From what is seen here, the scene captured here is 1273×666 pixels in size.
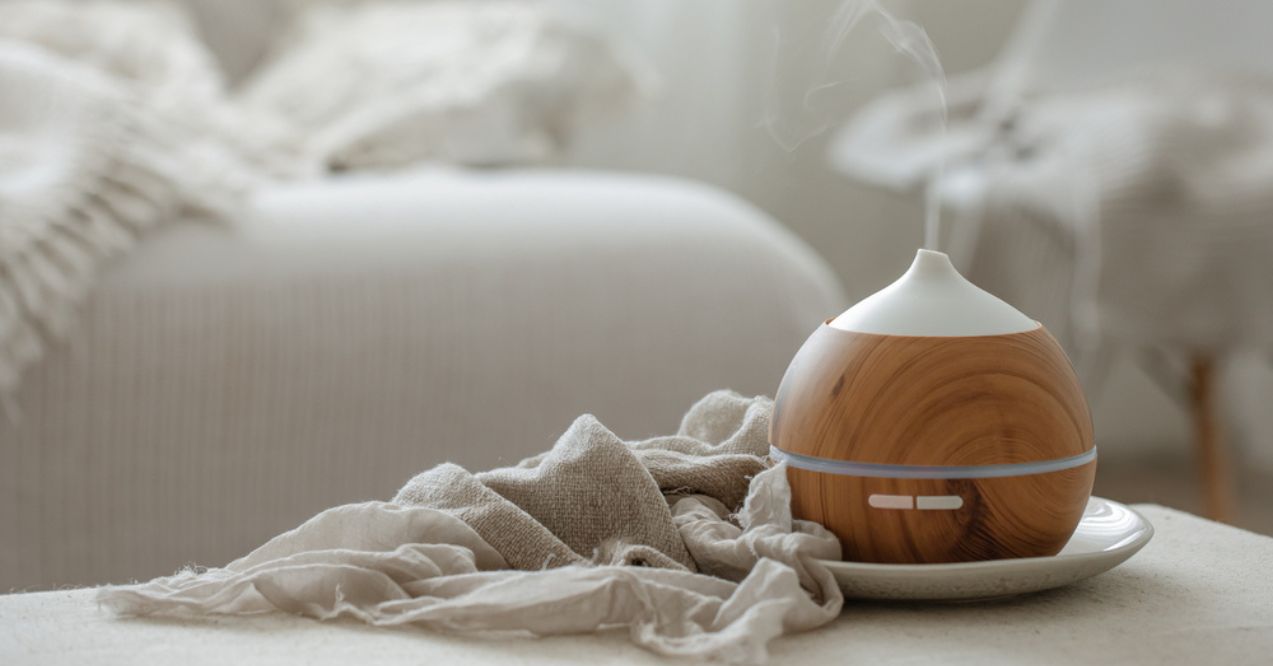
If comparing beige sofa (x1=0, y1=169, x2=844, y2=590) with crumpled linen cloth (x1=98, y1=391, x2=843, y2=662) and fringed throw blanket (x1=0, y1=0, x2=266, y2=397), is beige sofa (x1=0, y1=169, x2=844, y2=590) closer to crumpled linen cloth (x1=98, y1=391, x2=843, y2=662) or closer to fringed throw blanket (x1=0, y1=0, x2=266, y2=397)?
fringed throw blanket (x1=0, y1=0, x2=266, y2=397)

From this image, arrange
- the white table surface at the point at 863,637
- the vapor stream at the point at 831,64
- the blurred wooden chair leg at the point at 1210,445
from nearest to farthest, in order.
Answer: the white table surface at the point at 863,637
the vapor stream at the point at 831,64
the blurred wooden chair leg at the point at 1210,445

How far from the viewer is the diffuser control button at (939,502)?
56 centimetres

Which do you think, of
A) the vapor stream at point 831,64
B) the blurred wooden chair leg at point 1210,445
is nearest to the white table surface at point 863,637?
the vapor stream at point 831,64

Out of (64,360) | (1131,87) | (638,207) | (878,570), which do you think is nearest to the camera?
(878,570)

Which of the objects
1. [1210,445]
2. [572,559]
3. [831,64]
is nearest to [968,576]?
[572,559]

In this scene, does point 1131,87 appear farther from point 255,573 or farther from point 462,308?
point 255,573

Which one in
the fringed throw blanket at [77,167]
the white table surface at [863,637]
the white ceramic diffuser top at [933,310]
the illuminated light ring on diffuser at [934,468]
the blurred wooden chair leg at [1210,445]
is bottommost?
the blurred wooden chair leg at [1210,445]

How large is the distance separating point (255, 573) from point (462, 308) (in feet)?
2.14

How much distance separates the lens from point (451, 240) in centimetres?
124

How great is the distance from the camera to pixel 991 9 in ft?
8.54

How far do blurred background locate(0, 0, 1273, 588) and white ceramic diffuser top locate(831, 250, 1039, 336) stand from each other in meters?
0.10

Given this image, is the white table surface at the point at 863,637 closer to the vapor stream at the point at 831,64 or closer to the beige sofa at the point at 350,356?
the vapor stream at the point at 831,64

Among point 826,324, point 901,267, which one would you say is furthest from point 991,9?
point 826,324

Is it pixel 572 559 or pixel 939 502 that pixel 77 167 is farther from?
pixel 939 502
